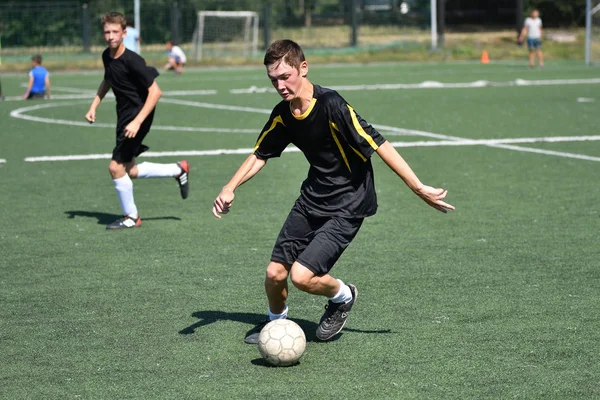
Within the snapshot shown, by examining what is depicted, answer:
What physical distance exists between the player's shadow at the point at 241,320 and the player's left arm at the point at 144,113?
10.7 feet

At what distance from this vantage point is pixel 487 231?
31.1 feet

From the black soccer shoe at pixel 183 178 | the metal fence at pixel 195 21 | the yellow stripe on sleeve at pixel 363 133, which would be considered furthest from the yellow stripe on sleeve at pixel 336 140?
the metal fence at pixel 195 21

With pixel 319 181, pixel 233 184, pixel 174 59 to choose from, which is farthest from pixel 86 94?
pixel 319 181

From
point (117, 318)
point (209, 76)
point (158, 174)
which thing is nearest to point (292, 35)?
point (209, 76)

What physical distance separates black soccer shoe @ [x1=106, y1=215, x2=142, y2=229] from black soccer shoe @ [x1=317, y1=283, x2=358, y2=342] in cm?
418

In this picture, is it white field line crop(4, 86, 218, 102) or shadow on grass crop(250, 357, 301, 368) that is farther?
white field line crop(4, 86, 218, 102)

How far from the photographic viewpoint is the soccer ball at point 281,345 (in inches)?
221

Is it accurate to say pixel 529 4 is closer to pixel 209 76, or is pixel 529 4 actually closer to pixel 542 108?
pixel 209 76

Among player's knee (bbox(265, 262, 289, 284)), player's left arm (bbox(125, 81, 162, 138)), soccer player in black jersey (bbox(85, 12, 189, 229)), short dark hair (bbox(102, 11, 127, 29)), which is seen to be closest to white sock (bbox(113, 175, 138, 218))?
soccer player in black jersey (bbox(85, 12, 189, 229))

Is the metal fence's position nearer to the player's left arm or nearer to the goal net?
the goal net

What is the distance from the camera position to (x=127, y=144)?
10.1 metres

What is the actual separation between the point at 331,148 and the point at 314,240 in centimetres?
55

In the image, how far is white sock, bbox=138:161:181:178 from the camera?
1052 centimetres

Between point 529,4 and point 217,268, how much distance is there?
5285 cm
